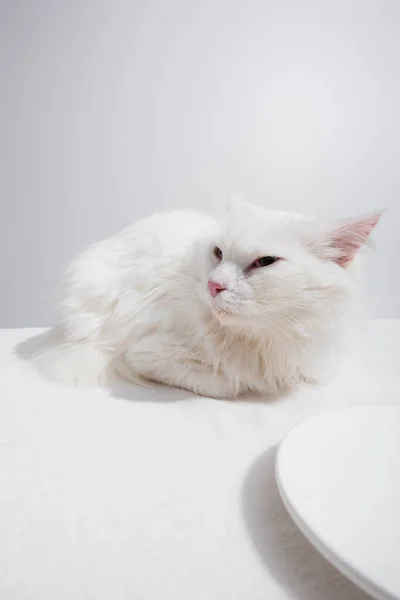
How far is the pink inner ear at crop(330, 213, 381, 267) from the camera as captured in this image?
2.60 feet

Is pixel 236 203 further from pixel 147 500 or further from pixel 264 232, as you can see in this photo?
pixel 147 500

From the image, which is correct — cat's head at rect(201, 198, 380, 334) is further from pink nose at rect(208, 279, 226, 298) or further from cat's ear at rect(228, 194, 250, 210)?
cat's ear at rect(228, 194, 250, 210)

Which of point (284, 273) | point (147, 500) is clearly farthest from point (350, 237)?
point (147, 500)

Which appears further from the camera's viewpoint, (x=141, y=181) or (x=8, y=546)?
(x=141, y=181)

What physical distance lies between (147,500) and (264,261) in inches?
17.5

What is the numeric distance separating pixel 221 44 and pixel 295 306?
1088 mm

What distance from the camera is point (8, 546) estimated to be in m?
0.47

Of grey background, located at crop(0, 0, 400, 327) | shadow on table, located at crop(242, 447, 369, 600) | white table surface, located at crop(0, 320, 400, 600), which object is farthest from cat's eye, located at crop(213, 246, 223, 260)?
grey background, located at crop(0, 0, 400, 327)

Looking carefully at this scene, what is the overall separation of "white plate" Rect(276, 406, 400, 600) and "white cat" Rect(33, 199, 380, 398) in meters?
0.23

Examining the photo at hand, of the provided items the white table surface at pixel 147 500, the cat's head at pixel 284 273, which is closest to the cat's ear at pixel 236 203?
the cat's head at pixel 284 273

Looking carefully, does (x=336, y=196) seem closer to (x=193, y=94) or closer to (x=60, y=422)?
(x=193, y=94)

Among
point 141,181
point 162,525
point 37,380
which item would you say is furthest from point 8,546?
point 141,181

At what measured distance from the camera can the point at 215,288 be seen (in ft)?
2.62

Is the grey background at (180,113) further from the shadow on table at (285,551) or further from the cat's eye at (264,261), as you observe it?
the shadow on table at (285,551)
